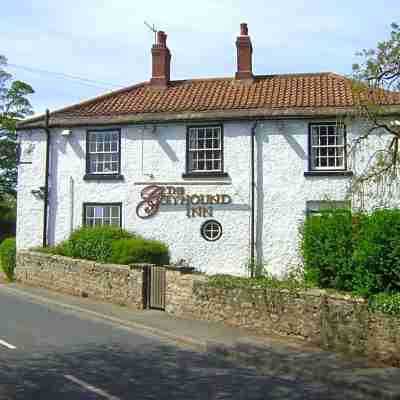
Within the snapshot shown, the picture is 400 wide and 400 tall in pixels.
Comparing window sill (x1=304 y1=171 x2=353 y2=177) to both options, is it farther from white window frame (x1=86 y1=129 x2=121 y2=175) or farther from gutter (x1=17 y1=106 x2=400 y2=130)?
white window frame (x1=86 y1=129 x2=121 y2=175)

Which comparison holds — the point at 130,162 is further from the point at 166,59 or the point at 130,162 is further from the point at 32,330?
the point at 32,330

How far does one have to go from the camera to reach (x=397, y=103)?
1948 cm

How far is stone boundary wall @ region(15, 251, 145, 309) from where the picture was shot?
16.9 meters

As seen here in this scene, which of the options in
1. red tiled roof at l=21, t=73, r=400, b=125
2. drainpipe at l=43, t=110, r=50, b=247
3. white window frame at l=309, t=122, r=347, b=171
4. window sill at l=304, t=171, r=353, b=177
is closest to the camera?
window sill at l=304, t=171, r=353, b=177

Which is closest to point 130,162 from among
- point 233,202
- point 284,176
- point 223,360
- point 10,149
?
point 233,202

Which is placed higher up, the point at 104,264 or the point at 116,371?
the point at 104,264

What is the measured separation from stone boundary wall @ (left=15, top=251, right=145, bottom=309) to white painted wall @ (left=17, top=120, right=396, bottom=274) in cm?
183

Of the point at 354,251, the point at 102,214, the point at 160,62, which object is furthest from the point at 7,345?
the point at 160,62

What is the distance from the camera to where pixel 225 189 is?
2117cm

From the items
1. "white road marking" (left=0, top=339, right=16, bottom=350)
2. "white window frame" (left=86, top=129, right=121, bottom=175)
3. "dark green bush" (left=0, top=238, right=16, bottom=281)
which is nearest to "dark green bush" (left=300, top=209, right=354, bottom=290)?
"white road marking" (left=0, top=339, right=16, bottom=350)

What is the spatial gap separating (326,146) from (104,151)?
27.1 ft

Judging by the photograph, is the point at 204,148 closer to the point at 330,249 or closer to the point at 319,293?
the point at 330,249

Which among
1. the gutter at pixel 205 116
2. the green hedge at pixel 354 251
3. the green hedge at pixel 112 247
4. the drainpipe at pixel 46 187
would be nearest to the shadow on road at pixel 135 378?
the green hedge at pixel 354 251

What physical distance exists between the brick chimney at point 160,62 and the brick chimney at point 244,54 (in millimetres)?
2991
